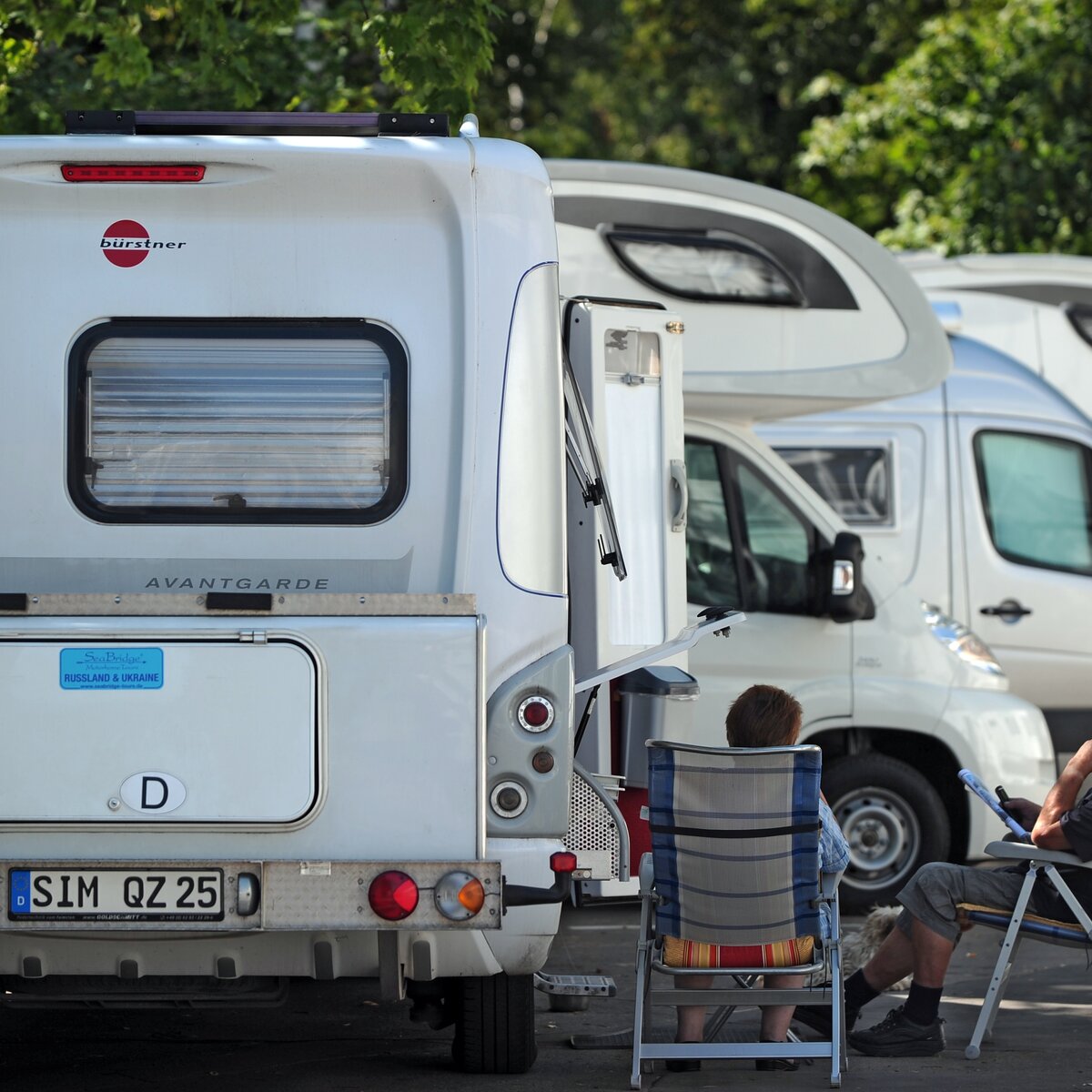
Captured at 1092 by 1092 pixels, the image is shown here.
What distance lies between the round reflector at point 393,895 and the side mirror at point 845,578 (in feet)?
13.0

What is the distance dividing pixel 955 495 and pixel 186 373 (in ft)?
19.0

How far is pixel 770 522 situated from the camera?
26.8 feet

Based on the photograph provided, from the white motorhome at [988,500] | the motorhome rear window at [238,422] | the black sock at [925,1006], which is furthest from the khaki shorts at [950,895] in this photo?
the white motorhome at [988,500]

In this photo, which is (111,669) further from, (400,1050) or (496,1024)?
(400,1050)

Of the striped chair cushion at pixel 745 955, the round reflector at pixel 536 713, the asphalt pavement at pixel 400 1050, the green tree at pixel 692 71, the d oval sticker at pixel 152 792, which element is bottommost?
the asphalt pavement at pixel 400 1050

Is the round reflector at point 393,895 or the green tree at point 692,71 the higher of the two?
the green tree at point 692,71

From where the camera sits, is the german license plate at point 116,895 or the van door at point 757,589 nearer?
the german license plate at point 116,895

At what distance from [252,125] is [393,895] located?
7.40 feet

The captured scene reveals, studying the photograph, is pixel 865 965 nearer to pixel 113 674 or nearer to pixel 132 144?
pixel 113 674

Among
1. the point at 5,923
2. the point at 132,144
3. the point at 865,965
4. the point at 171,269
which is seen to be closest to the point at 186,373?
the point at 171,269

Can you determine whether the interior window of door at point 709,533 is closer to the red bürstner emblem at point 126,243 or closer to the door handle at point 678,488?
the door handle at point 678,488

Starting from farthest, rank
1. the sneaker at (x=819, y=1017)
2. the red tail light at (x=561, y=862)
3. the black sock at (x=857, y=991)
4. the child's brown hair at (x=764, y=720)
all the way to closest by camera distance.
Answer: the black sock at (x=857, y=991)
the sneaker at (x=819, y=1017)
the child's brown hair at (x=764, y=720)
the red tail light at (x=561, y=862)

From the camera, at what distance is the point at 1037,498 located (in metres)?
10.2

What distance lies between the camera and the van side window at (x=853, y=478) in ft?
31.9
